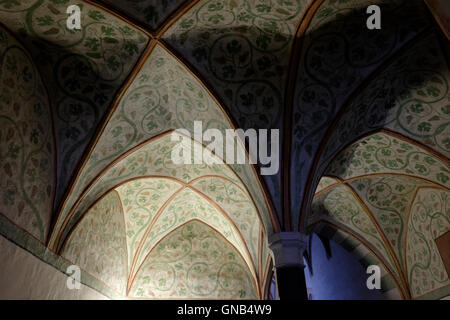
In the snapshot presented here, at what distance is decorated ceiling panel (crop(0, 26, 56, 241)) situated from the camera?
4.72m

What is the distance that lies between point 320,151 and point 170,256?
17.9 ft

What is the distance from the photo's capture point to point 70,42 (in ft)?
16.5

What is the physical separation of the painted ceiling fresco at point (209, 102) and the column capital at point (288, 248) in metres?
0.19

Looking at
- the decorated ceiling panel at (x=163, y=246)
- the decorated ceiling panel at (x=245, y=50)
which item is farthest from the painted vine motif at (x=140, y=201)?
the decorated ceiling panel at (x=245, y=50)

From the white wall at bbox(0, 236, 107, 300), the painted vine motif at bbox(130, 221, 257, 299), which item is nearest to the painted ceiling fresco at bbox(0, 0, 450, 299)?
the white wall at bbox(0, 236, 107, 300)

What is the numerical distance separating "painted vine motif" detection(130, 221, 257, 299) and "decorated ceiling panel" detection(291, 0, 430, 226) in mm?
4486

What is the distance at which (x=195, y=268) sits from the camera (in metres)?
9.46

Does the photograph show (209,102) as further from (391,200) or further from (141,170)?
(391,200)

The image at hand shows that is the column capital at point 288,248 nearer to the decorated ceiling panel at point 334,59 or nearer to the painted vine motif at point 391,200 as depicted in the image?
the decorated ceiling panel at point 334,59

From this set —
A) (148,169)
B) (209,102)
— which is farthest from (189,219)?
(209,102)

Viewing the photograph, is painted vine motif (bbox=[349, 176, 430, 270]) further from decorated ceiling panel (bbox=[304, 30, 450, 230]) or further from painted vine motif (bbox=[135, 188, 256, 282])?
painted vine motif (bbox=[135, 188, 256, 282])

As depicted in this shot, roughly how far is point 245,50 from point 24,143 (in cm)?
343
